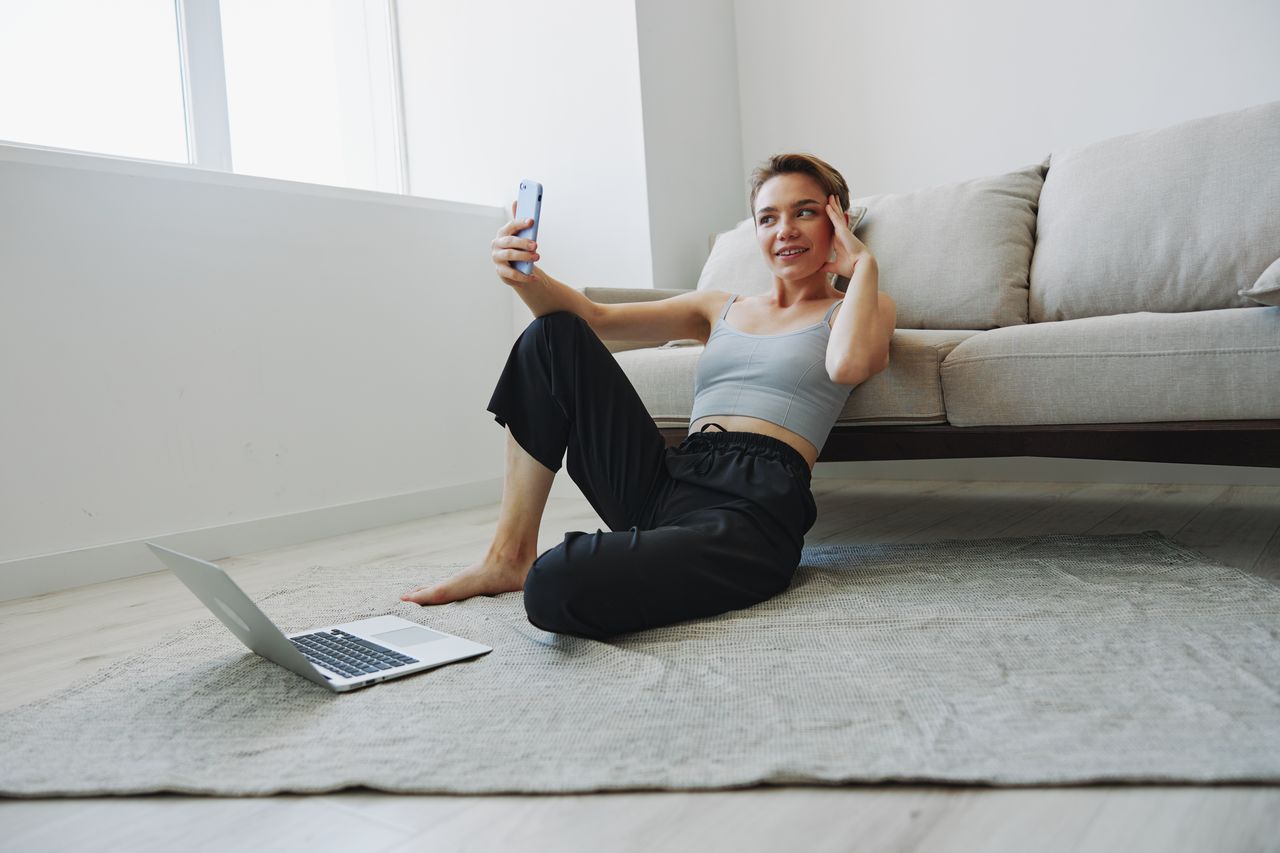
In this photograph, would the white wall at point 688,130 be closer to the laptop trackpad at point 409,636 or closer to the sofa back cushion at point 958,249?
the sofa back cushion at point 958,249

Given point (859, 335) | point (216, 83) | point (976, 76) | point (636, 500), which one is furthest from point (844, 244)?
point (216, 83)

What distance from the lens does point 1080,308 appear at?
2.25m

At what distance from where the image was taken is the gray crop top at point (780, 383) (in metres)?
1.77

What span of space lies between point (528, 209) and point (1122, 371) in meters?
1.06

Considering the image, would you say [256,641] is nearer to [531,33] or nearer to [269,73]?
[269,73]

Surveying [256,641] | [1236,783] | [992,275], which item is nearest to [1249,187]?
[992,275]

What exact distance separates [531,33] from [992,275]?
6.17 ft

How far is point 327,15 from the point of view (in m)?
Answer: 3.53

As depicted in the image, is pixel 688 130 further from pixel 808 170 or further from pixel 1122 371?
pixel 1122 371

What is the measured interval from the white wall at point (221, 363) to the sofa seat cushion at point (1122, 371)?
1.81m

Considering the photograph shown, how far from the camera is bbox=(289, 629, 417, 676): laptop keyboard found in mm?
1383

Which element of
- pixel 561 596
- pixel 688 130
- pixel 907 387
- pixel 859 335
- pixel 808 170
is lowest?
pixel 561 596

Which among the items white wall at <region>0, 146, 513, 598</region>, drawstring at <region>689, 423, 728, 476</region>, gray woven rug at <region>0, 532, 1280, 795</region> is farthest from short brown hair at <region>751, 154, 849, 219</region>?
white wall at <region>0, 146, 513, 598</region>

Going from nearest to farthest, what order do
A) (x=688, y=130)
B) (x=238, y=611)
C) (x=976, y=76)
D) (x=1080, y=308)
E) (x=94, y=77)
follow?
1. (x=238, y=611)
2. (x=1080, y=308)
3. (x=94, y=77)
4. (x=976, y=76)
5. (x=688, y=130)
